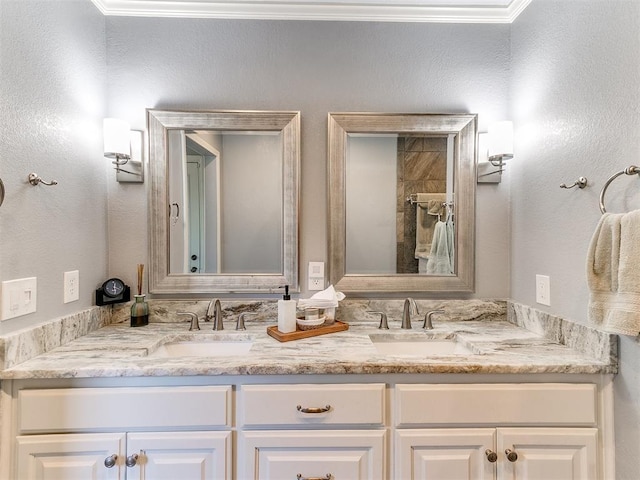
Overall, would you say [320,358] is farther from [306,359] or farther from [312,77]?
[312,77]

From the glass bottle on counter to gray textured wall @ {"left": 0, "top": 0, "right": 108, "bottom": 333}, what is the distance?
185mm

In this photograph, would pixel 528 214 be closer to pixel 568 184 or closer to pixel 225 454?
pixel 568 184

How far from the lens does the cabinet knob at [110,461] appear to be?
1060 mm

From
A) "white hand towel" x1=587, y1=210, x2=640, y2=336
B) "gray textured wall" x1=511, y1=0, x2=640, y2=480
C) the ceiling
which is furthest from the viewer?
the ceiling

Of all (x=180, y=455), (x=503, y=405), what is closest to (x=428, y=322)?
(x=503, y=405)

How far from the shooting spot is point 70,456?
107cm

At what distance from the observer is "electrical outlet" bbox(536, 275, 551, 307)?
139cm

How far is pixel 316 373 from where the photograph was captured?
1.10m

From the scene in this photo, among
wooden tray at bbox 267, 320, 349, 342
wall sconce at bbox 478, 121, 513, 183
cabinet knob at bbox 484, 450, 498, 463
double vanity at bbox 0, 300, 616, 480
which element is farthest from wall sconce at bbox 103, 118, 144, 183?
cabinet knob at bbox 484, 450, 498, 463

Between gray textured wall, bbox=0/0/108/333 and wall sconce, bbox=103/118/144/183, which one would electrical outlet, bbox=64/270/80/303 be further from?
wall sconce, bbox=103/118/144/183

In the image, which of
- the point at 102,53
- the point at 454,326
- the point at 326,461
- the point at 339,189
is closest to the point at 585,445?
the point at 454,326

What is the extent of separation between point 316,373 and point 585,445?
0.90 metres

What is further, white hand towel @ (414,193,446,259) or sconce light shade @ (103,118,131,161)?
white hand towel @ (414,193,446,259)

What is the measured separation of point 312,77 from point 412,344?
4.38 feet
